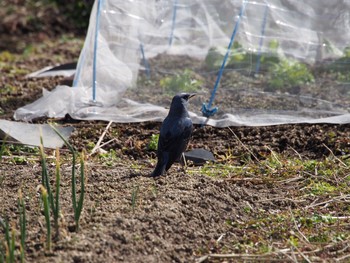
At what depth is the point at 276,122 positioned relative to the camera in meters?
6.80

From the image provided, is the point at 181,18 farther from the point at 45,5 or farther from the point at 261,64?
the point at 45,5

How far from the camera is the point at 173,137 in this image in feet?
17.4

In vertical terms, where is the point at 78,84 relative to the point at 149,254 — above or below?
below

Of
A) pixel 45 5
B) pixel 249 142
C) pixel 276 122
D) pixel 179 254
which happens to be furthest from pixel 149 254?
pixel 45 5

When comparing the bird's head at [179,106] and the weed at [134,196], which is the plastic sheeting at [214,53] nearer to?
the bird's head at [179,106]

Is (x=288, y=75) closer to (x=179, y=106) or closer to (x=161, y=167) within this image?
(x=179, y=106)

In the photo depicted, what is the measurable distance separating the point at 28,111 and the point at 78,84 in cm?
60

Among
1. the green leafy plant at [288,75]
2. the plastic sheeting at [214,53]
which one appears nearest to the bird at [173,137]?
the plastic sheeting at [214,53]

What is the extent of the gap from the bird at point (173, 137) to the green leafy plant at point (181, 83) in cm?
182

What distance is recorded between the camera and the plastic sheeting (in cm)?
706

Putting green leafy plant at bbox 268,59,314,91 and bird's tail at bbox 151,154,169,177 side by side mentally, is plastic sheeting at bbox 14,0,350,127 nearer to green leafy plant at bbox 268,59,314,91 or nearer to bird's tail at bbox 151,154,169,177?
green leafy plant at bbox 268,59,314,91

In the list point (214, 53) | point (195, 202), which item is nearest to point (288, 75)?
point (214, 53)

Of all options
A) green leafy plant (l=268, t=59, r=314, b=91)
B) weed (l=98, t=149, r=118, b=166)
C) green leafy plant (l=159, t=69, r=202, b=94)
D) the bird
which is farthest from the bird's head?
green leafy plant (l=268, t=59, r=314, b=91)

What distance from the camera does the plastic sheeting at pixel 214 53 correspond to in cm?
706
